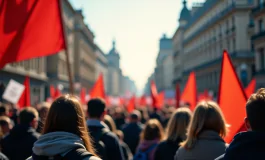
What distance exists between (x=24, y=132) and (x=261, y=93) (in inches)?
131

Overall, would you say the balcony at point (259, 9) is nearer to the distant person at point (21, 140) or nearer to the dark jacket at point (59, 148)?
the distant person at point (21, 140)

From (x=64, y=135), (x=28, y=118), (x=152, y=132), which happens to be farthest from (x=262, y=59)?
(x=64, y=135)

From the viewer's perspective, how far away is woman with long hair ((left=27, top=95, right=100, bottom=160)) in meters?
2.64

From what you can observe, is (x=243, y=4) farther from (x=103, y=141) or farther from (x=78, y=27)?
(x=103, y=141)

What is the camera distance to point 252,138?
2609 millimetres

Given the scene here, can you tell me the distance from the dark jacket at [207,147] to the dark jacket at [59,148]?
4.81 feet

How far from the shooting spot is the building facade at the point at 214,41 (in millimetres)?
50750

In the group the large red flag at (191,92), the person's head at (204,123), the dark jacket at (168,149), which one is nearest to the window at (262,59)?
the large red flag at (191,92)

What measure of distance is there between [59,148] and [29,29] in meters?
3.41

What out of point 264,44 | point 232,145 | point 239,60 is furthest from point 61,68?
point 232,145

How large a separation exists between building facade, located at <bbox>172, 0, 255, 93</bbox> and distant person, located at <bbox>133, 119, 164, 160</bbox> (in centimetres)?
2652

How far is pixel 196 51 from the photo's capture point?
7462 cm

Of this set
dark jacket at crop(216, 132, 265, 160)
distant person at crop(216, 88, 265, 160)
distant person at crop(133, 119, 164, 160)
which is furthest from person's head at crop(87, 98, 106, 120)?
dark jacket at crop(216, 132, 265, 160)

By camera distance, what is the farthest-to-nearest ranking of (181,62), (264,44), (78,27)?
(181,62), (78,27), (264,44)
